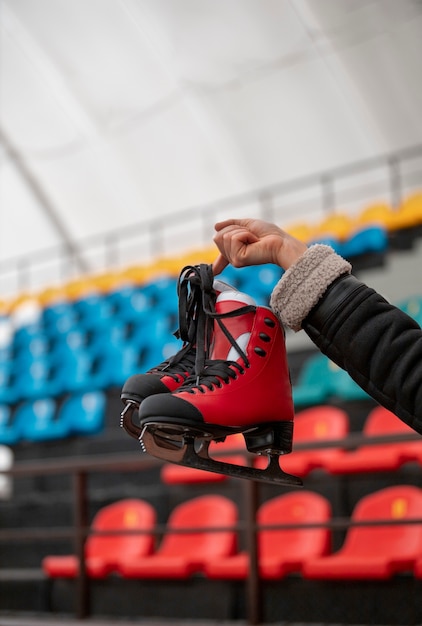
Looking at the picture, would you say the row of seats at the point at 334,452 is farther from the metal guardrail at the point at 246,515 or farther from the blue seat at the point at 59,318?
the blue seat at the point at 59,318

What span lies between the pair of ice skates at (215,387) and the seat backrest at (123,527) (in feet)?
10.7

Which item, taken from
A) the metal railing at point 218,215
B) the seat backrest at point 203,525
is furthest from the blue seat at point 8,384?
the seat backrest at point 203,525

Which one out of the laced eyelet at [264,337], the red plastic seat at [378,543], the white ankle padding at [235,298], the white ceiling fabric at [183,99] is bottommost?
the red plastic seat at [378,543]

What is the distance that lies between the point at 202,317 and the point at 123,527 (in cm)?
351

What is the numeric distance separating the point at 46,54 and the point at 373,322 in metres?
8.11

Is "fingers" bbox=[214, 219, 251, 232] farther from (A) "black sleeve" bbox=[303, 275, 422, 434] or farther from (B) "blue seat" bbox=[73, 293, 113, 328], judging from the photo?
(B) "blue seat" bbox=[73, 293, 113, 328]

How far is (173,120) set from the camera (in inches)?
339

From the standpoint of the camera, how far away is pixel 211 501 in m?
4.18

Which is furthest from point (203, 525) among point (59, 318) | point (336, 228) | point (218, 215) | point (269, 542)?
point (218, 215)

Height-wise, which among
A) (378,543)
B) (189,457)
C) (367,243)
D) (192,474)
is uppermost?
(367,243)

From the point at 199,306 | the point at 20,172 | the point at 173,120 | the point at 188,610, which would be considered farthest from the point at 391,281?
the point at 20,172

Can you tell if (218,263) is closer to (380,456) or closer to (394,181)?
(380,456)

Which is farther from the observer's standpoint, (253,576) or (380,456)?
(380,456)

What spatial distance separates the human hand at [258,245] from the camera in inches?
42.8
